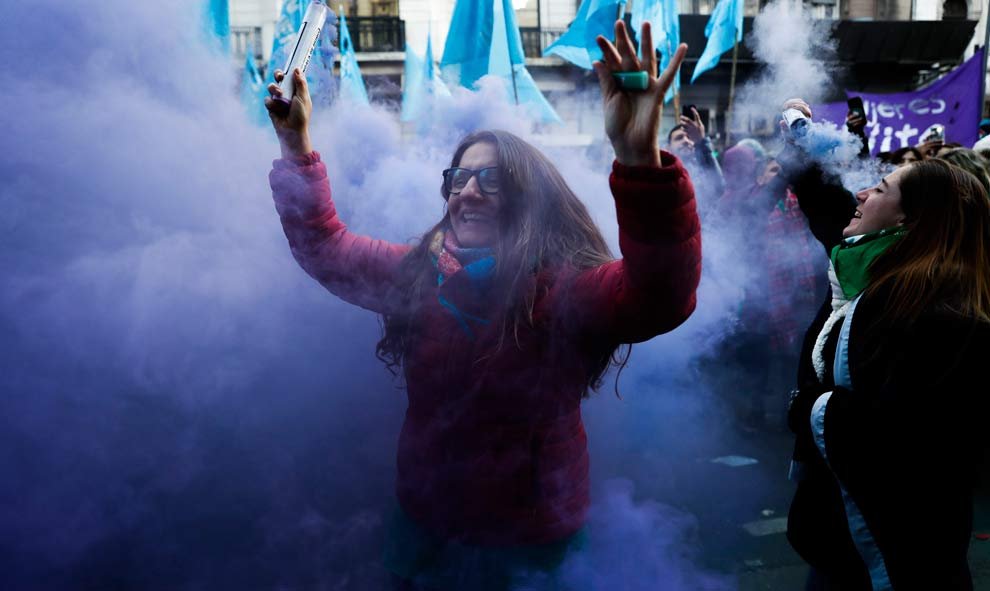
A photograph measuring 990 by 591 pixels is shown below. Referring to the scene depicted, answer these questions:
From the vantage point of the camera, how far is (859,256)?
1863 millimetres

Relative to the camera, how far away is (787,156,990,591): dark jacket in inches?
62.9

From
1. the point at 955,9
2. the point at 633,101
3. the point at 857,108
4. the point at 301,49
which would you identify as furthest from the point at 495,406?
the point at 955,9

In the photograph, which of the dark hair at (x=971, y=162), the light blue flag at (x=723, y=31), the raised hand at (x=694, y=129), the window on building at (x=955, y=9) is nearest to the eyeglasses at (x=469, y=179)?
the dark hair at (x=971, y=162)

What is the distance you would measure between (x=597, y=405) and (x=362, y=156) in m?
1.03

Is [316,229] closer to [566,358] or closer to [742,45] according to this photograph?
[566,358]

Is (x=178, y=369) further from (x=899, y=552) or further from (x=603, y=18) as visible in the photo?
(x=603, y=18)

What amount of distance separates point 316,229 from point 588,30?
3.88 m

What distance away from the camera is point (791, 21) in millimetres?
3566

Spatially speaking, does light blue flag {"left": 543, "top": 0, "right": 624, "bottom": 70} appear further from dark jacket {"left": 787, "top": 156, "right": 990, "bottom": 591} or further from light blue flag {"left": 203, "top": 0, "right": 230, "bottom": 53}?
dark jacket {"left": 787, "top": 156, "right": 990, "bottom": 591}

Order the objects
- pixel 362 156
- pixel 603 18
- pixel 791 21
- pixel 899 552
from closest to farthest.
→ pixel 899 552 < pixel 362 156 < pixel 791 21 < pixel 603 18

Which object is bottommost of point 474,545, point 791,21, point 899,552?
point 899,552

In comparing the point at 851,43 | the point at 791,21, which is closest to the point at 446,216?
the point at 791,21

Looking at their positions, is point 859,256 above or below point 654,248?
below

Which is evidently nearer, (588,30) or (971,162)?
(971,162)
